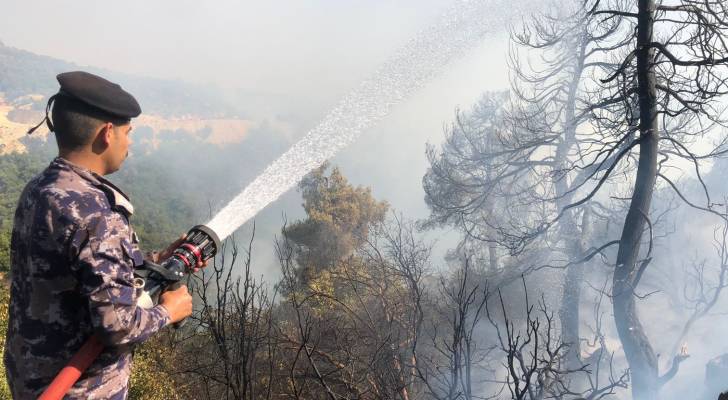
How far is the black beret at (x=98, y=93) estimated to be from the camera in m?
1.55

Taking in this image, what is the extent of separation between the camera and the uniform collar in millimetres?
1547

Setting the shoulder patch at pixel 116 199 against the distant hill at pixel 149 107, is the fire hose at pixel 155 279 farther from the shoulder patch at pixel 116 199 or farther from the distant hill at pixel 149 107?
the distant hill at pixel 149 107

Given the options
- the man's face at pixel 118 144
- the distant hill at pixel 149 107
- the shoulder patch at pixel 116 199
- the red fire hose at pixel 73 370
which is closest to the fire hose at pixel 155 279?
the red fire hose at pixel 73 370

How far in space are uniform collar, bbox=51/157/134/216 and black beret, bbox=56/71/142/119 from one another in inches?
9.0

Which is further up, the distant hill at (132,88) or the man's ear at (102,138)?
the distant hill at (132,88)

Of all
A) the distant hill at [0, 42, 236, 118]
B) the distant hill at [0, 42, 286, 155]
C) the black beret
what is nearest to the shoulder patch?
→ the black beret

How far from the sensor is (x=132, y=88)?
99.1 metres

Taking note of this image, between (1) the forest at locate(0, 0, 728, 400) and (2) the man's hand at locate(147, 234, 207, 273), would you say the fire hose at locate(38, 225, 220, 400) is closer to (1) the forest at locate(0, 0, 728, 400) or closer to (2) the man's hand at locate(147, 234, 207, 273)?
(2) the man's hand at locate(147, 234, 207, 273)

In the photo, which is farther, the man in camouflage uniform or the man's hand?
the man's hand

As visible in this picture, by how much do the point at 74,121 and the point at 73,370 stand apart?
86 cm

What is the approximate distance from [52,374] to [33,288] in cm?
32

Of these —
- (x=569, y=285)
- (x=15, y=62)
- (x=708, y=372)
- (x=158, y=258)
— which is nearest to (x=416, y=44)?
(x=569, y=285)

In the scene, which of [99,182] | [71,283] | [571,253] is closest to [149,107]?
[571,253]

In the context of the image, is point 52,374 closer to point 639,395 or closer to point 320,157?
point 639,395
